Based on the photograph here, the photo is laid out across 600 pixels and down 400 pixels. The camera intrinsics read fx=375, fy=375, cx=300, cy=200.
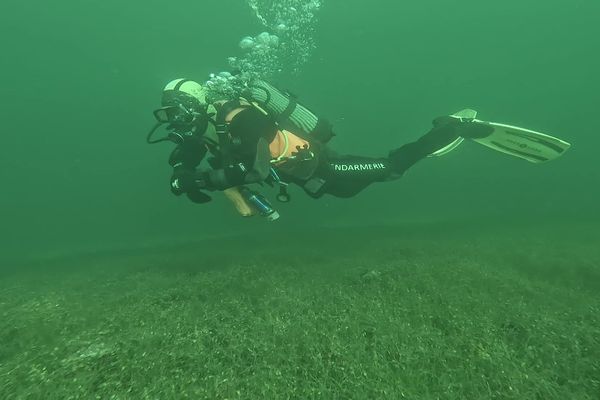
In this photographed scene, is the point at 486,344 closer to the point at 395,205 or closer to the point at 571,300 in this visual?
the point at 571,300

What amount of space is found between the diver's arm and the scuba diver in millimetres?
19

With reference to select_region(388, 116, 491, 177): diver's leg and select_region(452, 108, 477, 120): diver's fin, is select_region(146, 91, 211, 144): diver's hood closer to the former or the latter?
select_region(388, 116, 491, 177): diver's leg

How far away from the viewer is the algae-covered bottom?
494 cm

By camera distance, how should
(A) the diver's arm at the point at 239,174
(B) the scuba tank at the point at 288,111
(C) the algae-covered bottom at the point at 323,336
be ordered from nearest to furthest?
(C) the algae-covered bottom at the point at 323,336 < (A) the diver's arm at the point at 239,174 < (B) the scuba tank at the point at 288,111

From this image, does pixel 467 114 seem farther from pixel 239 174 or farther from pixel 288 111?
pixel 239 174

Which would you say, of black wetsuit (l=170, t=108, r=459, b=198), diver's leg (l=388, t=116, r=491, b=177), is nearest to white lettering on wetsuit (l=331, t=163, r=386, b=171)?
black wetsuit (l=170, t=108, r=459, b=198)

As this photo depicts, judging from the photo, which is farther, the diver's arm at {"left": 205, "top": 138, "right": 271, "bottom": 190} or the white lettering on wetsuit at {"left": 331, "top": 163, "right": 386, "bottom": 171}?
the white lettering on wetsuit at {"left": 331, "top": 163, "right": 386, "bottom": 171}

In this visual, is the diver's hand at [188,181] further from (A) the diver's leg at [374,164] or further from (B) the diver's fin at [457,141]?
(B) the diver's fin at [457,141]

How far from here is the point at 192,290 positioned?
376 inches

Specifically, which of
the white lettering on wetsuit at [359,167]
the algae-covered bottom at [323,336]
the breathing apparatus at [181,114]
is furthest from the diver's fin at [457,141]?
the breathing apparatus at [181,114]

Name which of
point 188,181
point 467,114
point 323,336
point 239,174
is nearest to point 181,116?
point 188,181

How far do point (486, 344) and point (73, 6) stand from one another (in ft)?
336

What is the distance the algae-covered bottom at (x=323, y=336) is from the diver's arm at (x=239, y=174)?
2581mm

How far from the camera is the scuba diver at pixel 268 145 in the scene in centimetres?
704
